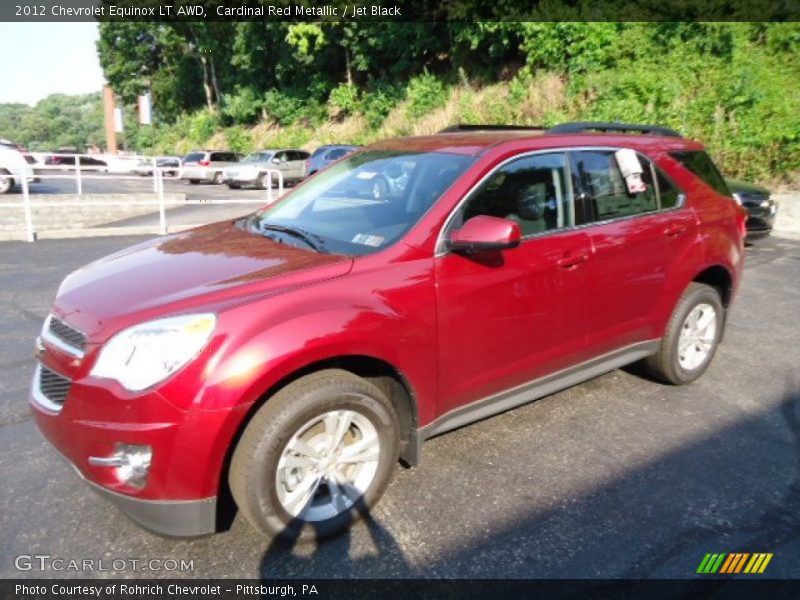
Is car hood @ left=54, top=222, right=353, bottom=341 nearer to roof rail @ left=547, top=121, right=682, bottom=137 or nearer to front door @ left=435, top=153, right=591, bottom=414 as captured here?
front door @ left=435, top=153, right=591, bottom=414

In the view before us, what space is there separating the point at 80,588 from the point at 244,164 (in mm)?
24417

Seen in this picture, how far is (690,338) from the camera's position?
4.30 meters

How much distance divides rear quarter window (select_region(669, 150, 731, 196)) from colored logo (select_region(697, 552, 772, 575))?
264 cm

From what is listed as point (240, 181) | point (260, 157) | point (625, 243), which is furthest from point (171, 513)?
point (260, 157)

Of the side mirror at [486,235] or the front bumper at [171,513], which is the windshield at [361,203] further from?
the front bumper at [171,513]

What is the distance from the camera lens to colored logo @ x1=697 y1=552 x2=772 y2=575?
2.48 metres

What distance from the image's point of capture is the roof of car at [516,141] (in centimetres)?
330

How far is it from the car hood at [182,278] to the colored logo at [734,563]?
196 centimetres

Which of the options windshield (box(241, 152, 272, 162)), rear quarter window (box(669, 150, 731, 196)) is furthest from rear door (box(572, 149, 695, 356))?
windshield (box(241, 152, 272, 162))

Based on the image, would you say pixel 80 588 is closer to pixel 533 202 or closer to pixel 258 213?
pixel 258 213

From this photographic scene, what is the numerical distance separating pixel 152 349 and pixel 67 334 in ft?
1.69

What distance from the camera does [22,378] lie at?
420 cm

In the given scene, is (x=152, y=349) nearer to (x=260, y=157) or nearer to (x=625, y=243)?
(x=625, y=243)

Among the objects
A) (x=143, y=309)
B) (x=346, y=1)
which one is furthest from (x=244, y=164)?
(x=143, y=309)
